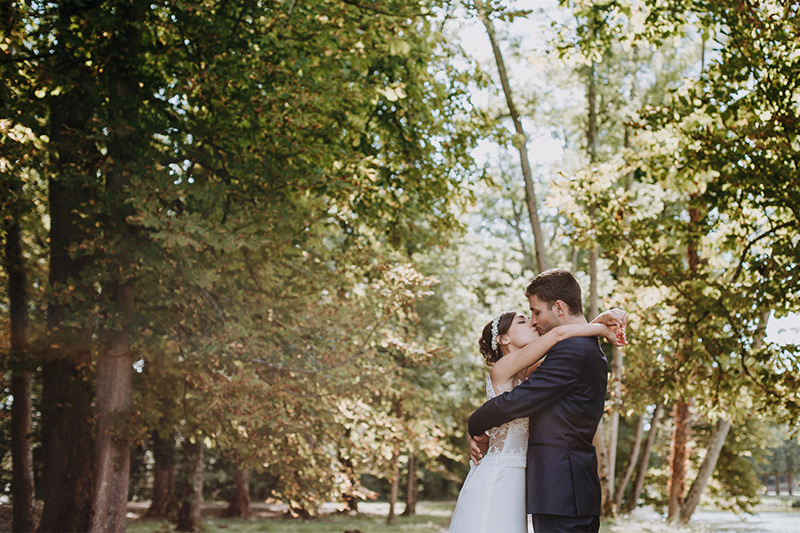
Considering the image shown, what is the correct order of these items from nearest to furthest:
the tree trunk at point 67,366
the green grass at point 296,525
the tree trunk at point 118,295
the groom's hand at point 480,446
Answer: the groom's hand at point 480,446, the tree trunk at point 118,295, the tree trunk at point 67,366, the green grass at point 296,525

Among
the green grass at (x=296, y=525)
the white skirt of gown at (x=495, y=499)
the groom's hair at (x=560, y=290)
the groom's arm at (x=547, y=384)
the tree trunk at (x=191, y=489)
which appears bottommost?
the green grass at (x=296, y=525)

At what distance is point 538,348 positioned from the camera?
3.89m

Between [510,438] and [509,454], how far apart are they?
9 cm

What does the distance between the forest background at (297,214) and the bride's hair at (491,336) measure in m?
3.86

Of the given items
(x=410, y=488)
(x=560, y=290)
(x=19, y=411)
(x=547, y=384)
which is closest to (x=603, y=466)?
(x=19, y=411)

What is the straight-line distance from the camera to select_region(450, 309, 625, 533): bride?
3834 mm

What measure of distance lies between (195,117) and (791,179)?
23.1 ft

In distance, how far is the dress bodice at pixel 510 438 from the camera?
402cm

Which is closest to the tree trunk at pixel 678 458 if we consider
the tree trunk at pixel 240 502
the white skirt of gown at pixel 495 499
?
the tree trunk at pixel 240 502

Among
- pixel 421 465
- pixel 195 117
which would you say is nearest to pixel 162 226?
pixel 195 117

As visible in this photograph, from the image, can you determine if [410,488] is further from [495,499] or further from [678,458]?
[495,499]

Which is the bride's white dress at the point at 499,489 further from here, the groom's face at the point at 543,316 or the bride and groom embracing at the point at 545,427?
the groom's face at the point at 543,316

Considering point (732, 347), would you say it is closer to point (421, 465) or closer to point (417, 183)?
point (417, 183)

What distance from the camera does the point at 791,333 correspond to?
339 inches
